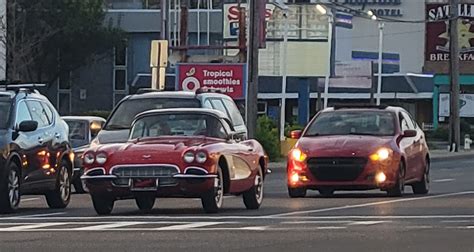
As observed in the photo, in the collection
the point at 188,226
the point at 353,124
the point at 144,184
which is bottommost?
the point at 188,226

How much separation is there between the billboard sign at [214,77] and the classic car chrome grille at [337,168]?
14.0 meters

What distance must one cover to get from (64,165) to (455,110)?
33374mm

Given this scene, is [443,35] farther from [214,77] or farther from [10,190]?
[10,190]

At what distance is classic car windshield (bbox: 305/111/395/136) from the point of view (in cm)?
2159

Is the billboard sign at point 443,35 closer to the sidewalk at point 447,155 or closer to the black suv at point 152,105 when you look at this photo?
the sidewalk at point 447,155

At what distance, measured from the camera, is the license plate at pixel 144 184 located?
16281 millimetres

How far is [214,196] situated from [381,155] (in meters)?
4.79

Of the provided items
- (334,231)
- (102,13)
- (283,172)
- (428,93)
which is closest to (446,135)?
(428,93)

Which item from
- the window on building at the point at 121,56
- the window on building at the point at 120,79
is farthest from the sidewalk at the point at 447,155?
the window on building at the point at 120,79

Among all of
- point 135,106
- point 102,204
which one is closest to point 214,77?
point 135,106

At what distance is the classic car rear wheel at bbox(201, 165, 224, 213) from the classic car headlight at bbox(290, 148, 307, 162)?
4.02 m

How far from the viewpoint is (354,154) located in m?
20.6

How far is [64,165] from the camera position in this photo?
19625mm

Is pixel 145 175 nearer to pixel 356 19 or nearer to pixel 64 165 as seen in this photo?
pixel 64 165
